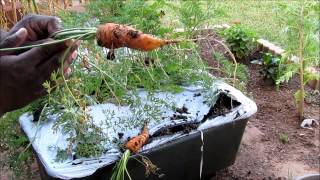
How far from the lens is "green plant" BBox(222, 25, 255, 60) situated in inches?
147

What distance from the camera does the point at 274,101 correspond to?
327cm

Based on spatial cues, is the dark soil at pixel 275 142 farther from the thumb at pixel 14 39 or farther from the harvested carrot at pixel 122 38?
the thumb at pixel 14 39

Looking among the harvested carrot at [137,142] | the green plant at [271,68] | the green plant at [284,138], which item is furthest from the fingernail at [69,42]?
the green plant at [271,68]

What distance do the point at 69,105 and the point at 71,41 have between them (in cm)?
41

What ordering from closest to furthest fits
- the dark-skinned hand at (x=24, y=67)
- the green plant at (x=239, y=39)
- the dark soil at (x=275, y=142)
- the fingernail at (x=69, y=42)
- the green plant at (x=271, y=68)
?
the dark-skinned hand at (x=24, y=67)
the fingernail at (x=69, y=42)
the dark soil at (x=275, y=142)
the green plant at (x=271, y=68)
the green plant at (x=239, y=39)

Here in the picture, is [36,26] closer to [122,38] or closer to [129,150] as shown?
[122,38]

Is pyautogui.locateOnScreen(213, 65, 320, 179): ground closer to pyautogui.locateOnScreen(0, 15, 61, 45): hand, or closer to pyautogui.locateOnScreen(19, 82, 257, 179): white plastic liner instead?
pyautogui.locateOnScreen(19, 82, 257, 179): white plastic liner

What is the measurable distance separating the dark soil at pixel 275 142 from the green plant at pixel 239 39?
1.35ft

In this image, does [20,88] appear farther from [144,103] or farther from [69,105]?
[144,103]

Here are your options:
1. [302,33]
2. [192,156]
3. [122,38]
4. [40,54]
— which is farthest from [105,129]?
[302,33]

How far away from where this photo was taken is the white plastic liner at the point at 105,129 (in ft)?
5.67

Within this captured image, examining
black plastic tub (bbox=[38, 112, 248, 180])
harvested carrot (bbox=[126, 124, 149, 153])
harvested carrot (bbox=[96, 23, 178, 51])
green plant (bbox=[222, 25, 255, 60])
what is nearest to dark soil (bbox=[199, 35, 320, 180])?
black plastic tub (bbox=[38, 112, 248, 180])

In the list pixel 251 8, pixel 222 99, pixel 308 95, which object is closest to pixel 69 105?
pixel 222 99

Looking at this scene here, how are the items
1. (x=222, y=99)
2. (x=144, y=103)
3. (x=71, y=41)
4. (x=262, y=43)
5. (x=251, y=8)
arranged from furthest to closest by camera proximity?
(x=251, y=8)
(x=262, y=43)
(x=222, y=99)
(x=144, y=103)
(x=71, y=41)
